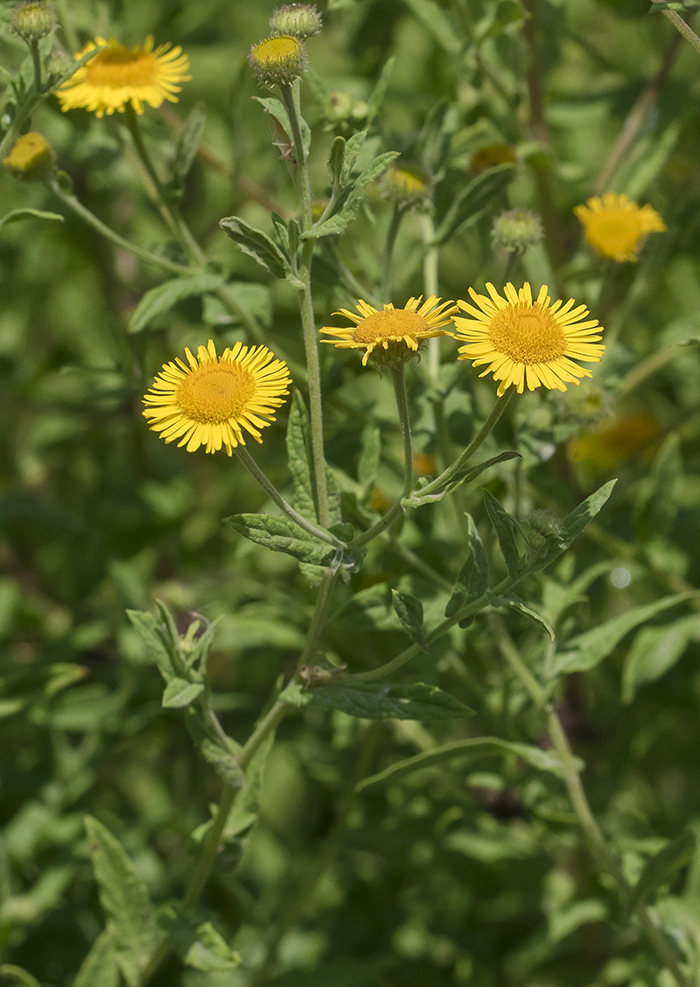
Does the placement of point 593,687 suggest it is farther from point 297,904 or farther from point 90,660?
point 90,660

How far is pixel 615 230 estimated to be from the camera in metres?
1.55

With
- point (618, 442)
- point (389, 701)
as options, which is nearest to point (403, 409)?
point (389, 701)

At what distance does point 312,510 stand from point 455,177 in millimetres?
724

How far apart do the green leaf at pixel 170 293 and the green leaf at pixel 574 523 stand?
616 millimetres

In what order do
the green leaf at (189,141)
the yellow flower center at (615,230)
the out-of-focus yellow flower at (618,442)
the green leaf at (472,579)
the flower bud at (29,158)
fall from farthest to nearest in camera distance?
the out-of-focus yellow flower at (618,442) → the yellow flower center at (615,230) → the green leaf at (189,141) → the flower bud at (29,158) → the green leaf at (472,579)

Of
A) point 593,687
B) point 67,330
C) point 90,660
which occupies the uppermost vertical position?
point 67,330

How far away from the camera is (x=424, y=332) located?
99 centimetres

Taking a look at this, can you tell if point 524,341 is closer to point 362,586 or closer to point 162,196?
point 362,586

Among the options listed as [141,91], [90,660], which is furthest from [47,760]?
[141,91]

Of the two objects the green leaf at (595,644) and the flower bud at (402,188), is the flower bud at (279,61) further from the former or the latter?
the green leaf at (595,644)

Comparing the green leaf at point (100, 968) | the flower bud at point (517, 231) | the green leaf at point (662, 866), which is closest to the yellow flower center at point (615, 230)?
the flower bud at point (517, 231)

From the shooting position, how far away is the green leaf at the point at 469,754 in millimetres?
1257

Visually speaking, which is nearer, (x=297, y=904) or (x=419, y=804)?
(x=297, y=904)

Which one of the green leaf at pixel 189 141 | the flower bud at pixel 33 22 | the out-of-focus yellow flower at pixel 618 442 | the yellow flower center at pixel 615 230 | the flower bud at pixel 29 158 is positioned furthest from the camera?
the out-of-focus yellow flower at pixel 618 442
